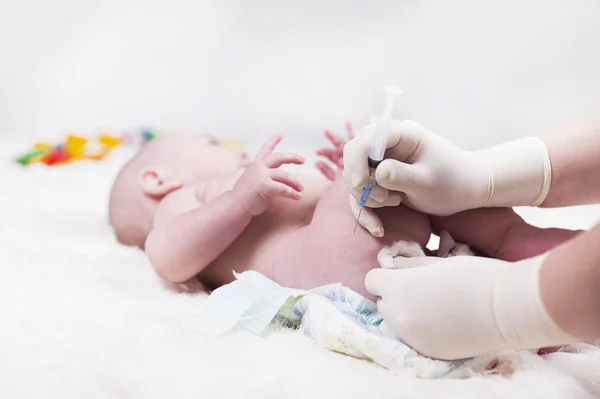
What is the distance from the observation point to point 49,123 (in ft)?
8.20

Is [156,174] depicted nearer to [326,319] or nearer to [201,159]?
[201,159]

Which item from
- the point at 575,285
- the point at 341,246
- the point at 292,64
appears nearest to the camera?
the point at 575,285

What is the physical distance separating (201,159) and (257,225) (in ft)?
0.94

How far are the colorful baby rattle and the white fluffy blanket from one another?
83cm

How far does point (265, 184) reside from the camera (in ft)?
3.68

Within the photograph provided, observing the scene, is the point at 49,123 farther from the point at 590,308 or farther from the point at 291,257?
the point at 590,308

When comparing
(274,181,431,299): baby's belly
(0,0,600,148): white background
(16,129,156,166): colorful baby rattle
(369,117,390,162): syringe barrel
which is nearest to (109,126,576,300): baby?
(274,181,431,299): baby's belly

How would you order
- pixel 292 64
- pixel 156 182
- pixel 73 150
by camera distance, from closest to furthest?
1. pixel 156 182
2. pixel 73 150
3. pixel 292 64

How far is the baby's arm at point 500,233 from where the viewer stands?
1.04m

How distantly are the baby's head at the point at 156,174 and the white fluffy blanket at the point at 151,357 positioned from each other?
0.62 feet

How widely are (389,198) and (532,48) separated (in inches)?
51.8

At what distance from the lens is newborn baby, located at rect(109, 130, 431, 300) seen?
1059mm

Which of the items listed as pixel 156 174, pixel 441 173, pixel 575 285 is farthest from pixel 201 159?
pixel 575 285

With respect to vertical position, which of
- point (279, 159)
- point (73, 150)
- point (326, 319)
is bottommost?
point (73, 150)
